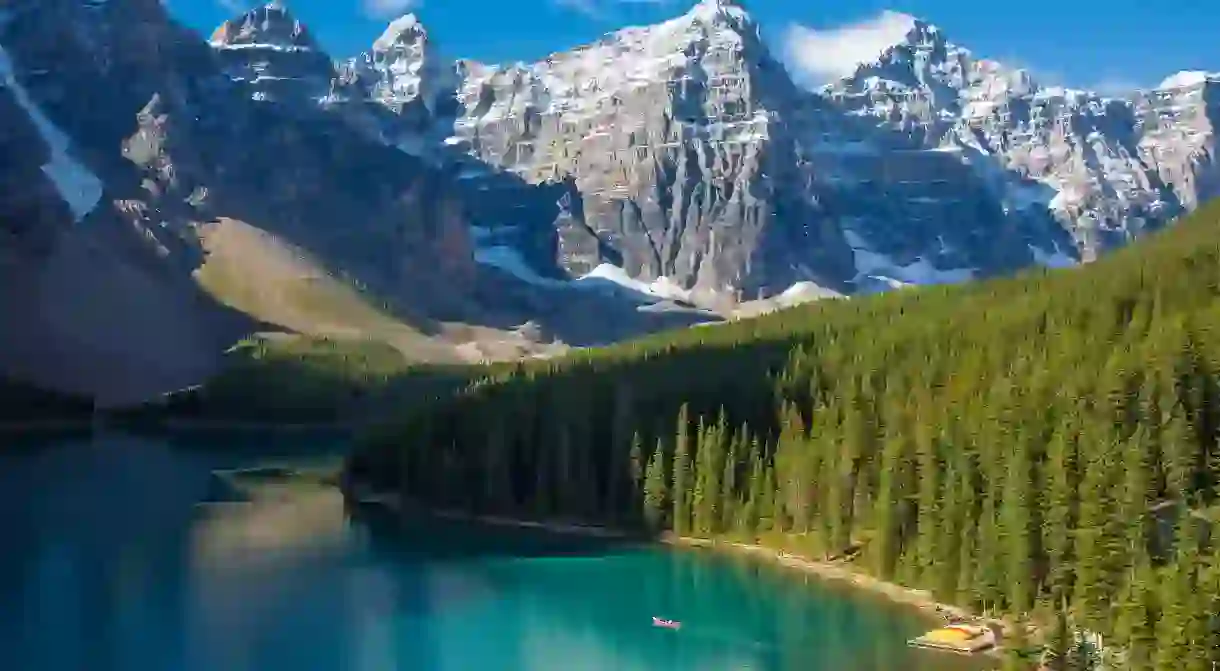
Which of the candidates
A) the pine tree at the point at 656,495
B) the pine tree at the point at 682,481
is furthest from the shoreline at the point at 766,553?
the pine tree at the point at 656,495

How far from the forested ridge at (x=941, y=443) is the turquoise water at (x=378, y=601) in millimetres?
5793

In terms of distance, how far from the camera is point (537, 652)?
69.5m

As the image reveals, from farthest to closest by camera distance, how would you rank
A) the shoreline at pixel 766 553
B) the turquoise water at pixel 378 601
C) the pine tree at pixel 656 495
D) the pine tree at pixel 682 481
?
the pine tree at pixel 656 495
the pine tree at pixel 682 481
the shoreline at pixel 766 553
the turquoise water at pixel 378 601

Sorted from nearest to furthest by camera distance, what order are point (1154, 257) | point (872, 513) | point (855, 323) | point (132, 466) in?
1. point (872, 513)
2. point (1154, 257)
3. point (855, 323)
4. point (132, 466)

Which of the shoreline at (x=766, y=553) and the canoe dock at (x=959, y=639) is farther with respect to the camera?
the shoreline at (x=766, y=553)

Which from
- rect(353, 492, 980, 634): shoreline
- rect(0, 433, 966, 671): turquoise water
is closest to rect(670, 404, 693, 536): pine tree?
rect(353, 492, 980, 634): shoreline

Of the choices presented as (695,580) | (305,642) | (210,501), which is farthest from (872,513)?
(210,501)

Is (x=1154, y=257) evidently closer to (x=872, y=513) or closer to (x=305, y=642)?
(x=872, y=513)

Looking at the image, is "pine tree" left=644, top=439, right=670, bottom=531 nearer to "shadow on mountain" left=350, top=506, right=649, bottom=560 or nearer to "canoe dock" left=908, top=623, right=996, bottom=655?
"shadow on mountain" left=350, top=506, right=649, bottom=560

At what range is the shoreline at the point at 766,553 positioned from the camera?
76.7 meters

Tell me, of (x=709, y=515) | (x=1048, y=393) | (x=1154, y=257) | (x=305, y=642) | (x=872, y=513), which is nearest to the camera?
(x=305, y=642)

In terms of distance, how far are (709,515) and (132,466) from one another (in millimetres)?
74317

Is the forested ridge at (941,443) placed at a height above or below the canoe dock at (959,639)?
above

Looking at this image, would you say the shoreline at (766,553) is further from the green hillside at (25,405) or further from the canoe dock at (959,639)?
the green hillside at (25,405)
